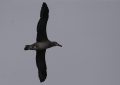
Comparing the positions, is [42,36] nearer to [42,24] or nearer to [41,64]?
[42,24]

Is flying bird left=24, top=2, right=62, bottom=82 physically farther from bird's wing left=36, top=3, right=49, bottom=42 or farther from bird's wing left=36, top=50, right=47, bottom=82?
bird's wing left=36, top=50, right=47, bottom=82

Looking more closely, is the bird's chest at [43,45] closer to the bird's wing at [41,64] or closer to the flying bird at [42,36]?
the flying bird at [42,36]

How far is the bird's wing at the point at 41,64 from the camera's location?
86.0 feet

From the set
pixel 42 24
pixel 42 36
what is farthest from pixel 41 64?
pixel 42 24

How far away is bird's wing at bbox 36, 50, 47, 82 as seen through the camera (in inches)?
1032

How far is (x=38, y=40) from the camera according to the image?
990 inches

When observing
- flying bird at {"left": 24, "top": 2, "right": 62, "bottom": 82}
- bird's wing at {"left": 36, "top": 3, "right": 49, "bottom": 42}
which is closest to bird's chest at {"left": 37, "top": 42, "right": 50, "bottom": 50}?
flying bird at {"left": 24, "top": 2, "right": 62, "bottom": 82}

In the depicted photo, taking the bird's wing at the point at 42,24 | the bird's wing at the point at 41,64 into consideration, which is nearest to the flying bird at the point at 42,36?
the bird's wing at the point at 42,24

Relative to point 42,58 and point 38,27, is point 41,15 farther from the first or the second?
point 42,58

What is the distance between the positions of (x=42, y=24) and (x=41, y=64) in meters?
3.07

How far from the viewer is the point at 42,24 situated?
24766mm

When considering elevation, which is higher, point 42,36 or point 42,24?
point 42,24

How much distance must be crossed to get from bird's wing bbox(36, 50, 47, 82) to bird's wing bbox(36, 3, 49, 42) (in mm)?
1362

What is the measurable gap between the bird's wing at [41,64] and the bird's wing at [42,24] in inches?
53.6
